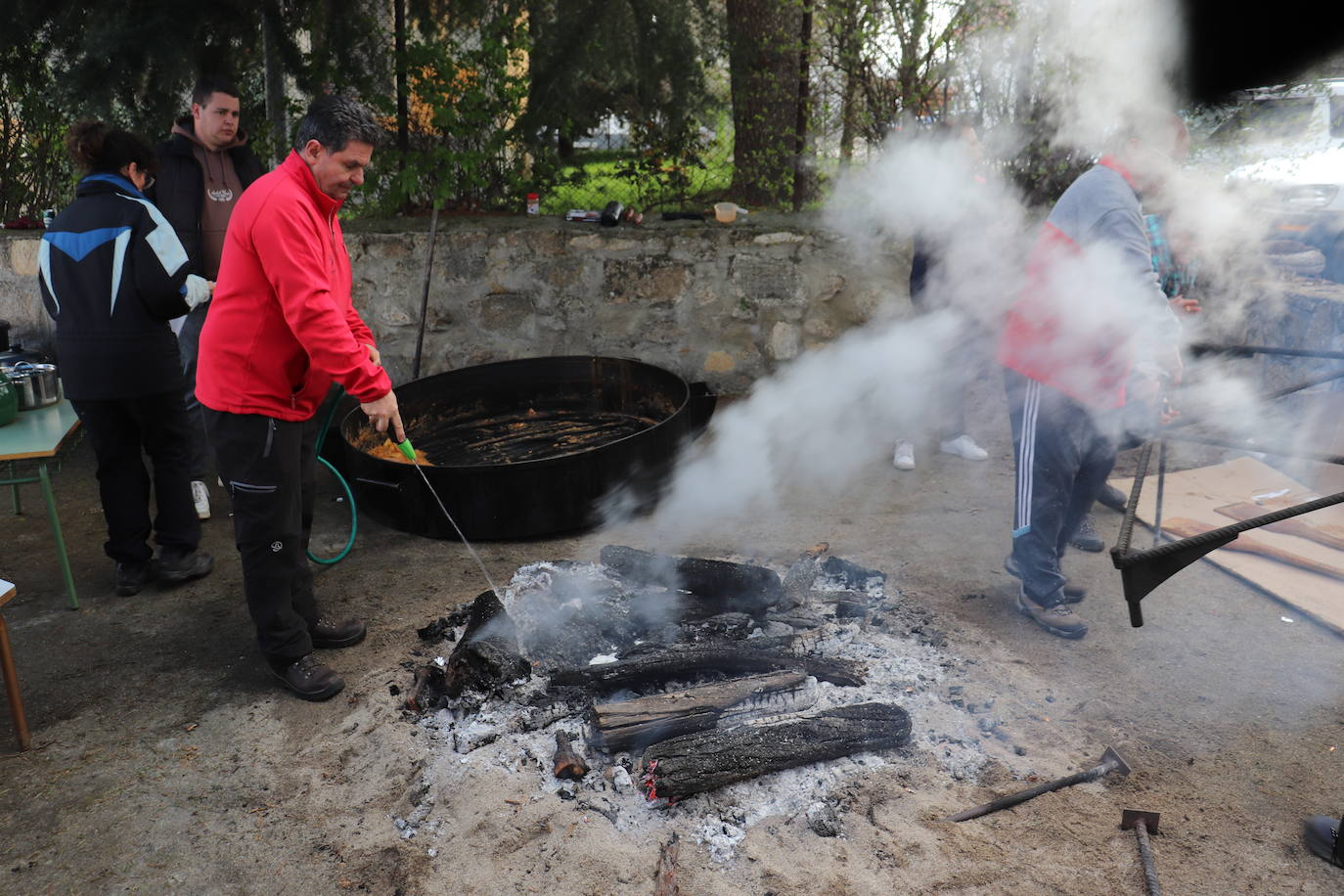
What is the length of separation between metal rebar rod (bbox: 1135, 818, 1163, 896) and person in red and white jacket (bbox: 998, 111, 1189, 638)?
1.21 metres

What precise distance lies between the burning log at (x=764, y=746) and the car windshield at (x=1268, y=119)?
500 centimetres

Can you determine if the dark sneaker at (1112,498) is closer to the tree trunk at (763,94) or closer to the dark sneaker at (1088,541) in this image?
the dark sneaker at (1088,541)

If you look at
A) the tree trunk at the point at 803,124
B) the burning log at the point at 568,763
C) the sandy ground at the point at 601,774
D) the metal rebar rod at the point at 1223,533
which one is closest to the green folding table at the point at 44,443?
the sandy ground at the point at 601,774

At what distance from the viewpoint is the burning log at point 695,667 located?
11.4ft

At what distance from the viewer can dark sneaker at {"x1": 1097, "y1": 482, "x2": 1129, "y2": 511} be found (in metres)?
5.12

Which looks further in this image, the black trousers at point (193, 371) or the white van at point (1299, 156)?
the white van at point (1299, 156)

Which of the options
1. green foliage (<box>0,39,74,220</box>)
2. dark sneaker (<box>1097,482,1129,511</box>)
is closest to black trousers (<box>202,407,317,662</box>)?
dark sneaker (<box>1097,482,1129,511</box>)

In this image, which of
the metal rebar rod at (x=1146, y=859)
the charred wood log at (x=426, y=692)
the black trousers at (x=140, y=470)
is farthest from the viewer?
the black trousers at (x=140, y=470)

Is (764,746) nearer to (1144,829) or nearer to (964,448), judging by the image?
(1144,829)

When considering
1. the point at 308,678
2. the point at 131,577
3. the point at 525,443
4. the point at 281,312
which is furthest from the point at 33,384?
the point at 525,443

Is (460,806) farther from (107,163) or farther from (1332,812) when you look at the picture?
(107,163)

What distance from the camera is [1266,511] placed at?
504 centimetres

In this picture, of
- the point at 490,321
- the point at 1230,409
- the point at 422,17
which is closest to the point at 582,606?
the point at 490,321

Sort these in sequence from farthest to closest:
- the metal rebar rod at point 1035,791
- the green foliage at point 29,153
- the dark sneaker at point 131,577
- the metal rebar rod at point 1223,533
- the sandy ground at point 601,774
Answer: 1. the green foliage at point 29,153
2. the dark sneaker at point 131,577
3. the metal rebar rod at point 1035,791
4. the sandy ground at point 601,774
5. the metal rebar rod at point 1223,533
